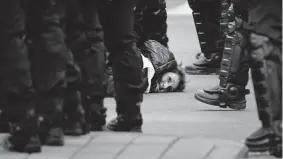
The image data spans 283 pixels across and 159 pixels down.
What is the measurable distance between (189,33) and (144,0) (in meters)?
6.36

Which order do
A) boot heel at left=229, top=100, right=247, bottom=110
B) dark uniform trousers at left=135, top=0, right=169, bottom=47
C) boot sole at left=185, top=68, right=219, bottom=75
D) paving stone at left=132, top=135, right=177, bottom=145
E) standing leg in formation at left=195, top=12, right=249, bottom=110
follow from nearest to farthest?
paving stone at left=132, top=135, right=177, bottom=145 < standing leg in formation at left=195, top=12, right=249, bottom=110 < boot heel at left=229, top=100, right=247, bottom=110 < dark uniform trousers at left=135, top=0, right=169, bottom=47 < boot sole at left=185, top=68, right=219, bottom=75

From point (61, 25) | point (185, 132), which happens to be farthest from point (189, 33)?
point (61, 25)

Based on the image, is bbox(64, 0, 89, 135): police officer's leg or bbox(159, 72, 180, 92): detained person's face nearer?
bbox(64, 0, 89, 135): police officer's leg

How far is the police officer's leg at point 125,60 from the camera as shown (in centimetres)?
759

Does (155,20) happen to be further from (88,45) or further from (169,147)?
(169,147)

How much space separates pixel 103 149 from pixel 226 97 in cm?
231

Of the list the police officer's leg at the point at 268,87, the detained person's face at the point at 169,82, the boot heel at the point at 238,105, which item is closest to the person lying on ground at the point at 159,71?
the detained person's face at the point at 169,82

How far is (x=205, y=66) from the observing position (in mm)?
11805

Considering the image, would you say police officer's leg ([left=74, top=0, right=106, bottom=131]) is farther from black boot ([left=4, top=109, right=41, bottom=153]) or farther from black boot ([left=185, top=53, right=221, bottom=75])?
black boot ([left=185, top=53, right=221, bottom=75])

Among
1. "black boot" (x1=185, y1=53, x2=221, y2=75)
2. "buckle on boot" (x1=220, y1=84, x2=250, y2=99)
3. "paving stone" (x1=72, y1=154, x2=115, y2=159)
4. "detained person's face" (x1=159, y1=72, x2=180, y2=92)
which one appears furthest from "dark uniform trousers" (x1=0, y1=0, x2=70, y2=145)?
"black boot" (x1=185, y1=53, x2=221, y2=75)

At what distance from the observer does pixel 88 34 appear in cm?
755

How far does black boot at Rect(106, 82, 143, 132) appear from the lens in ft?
25.3

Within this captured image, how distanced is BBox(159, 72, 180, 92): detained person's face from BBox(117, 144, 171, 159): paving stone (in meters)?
3.42

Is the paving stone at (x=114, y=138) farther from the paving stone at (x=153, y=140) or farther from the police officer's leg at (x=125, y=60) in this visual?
the police officer's leg at (x=125, y=60)
